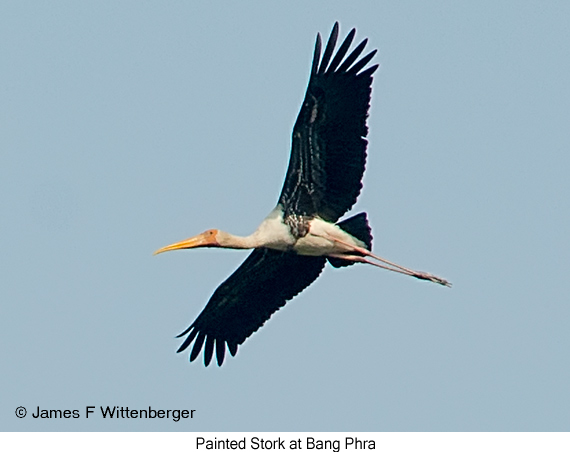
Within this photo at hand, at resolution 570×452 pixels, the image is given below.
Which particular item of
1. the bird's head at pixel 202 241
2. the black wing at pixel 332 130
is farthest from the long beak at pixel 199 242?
the black wing at pixel 332 130

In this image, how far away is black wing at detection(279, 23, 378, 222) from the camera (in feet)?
61.7

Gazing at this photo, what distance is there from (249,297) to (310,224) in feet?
6.61

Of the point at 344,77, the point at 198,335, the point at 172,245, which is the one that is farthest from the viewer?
the point at 198,335

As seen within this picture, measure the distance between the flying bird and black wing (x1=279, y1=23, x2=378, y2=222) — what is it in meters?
0.01

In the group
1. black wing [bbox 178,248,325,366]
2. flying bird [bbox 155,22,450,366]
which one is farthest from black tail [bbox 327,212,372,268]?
black wing [bbox 178,248,325,366]

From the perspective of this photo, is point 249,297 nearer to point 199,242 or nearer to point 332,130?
point 199,242

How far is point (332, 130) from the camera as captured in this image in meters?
19.0

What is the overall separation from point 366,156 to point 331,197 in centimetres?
83

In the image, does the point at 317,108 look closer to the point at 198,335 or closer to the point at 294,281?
the point at 294,281

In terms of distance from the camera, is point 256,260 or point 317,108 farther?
point 256,260

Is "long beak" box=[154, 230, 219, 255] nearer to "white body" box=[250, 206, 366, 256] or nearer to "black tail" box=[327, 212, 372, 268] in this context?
"white body" box=[250, 206, 366, 256]

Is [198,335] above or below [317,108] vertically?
below

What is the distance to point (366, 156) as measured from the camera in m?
19.1
